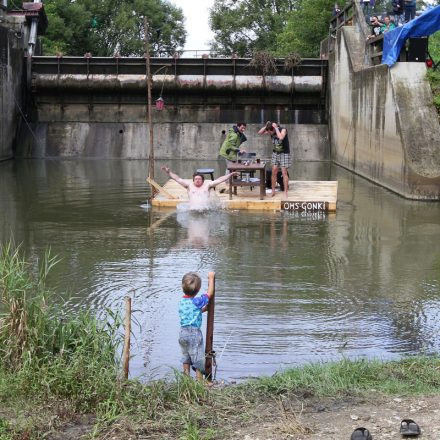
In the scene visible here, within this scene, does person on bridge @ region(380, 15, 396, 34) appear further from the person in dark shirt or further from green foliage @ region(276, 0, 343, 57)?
green foliage @ region(276, 0, 343, 57)

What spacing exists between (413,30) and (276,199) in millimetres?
5907

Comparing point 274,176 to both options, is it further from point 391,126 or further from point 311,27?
point 311,27

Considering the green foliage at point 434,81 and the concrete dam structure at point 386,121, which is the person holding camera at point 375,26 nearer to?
the concrete dam structure at point 386,121

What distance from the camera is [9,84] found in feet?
98.2

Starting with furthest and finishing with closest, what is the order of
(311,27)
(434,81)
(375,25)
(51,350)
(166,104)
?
(311,27) → (166,104) → (375,25) → (434,81) → (51,350)

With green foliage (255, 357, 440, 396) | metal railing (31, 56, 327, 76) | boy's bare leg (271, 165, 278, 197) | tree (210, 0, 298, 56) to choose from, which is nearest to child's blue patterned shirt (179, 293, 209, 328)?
green foliage (255, 357, 440, 396)

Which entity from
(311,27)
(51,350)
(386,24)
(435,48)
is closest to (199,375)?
(51,350)

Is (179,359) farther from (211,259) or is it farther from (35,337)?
(211,259)

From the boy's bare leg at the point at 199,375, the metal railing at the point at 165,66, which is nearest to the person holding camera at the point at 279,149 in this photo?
the boy's bare leg at the point at 199,375

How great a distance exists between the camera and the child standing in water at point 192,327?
6469 millimetres

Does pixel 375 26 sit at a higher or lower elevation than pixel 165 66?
higher

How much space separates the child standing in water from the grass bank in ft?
1.25

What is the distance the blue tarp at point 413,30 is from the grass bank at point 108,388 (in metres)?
13.6

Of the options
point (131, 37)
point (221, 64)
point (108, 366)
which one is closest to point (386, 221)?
point (108, 366)
